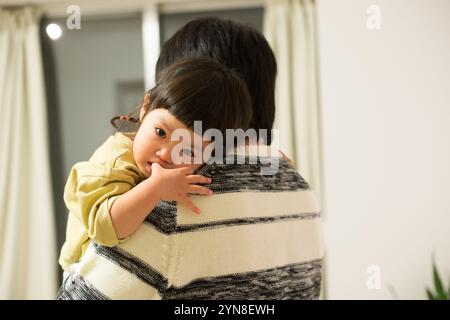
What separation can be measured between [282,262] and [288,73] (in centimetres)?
142

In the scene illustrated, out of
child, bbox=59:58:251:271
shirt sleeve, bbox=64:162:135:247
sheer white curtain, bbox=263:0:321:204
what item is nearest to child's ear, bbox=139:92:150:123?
child, bbox=59:58:251:271

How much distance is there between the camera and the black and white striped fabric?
485 millimetres

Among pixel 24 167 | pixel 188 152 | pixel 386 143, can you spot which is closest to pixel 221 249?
pixel 188 152

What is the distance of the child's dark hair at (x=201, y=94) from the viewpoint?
1.84 ft

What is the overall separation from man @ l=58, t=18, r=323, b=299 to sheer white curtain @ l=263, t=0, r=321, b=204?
48.5 inches

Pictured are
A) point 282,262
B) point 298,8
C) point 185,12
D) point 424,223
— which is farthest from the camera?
point 185,12

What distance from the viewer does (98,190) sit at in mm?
557

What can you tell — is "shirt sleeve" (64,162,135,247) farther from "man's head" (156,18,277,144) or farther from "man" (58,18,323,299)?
"man's head" (156,18,277,144)

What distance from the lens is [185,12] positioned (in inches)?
80.1

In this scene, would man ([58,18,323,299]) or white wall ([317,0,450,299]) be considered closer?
man ([58,18,323,299])

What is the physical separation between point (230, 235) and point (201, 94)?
0.64 ft
